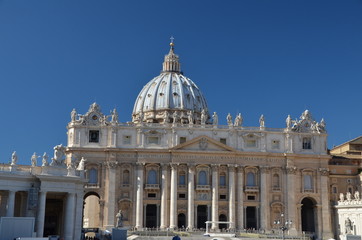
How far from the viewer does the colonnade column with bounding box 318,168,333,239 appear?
281 feet

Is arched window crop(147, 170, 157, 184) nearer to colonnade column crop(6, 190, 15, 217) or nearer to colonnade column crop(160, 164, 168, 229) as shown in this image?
colonnade column crop(160, 164, 168, 229)

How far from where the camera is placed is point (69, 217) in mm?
51656

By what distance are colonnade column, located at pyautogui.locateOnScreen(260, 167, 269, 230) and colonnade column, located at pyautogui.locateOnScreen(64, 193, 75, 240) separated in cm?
4028

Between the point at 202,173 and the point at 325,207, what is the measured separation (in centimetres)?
1956

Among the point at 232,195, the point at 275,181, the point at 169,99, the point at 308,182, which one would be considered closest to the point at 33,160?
the point at 232,195

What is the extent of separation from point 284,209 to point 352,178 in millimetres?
12555

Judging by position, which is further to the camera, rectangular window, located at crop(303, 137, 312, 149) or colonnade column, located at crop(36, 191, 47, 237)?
rectangular window, located at crop(303, 137, 312, 149)

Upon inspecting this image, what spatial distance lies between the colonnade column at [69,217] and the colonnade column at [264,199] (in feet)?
132

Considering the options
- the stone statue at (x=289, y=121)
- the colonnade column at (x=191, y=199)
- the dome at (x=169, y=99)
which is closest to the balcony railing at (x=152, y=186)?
the colonnade column at (x=191, y=199)

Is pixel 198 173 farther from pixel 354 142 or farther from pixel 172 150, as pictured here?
pixel 354 142

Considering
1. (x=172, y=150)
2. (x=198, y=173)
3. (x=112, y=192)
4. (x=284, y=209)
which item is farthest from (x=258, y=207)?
(x=112, y=192)

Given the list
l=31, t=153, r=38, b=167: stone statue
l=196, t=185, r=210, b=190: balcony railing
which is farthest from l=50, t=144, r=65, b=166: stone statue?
l=196, t=185, r=210, b=190: balcony railing

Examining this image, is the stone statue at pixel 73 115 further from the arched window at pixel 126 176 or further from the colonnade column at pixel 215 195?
the colonnade column at pixel 215 195

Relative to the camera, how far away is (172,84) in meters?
121
